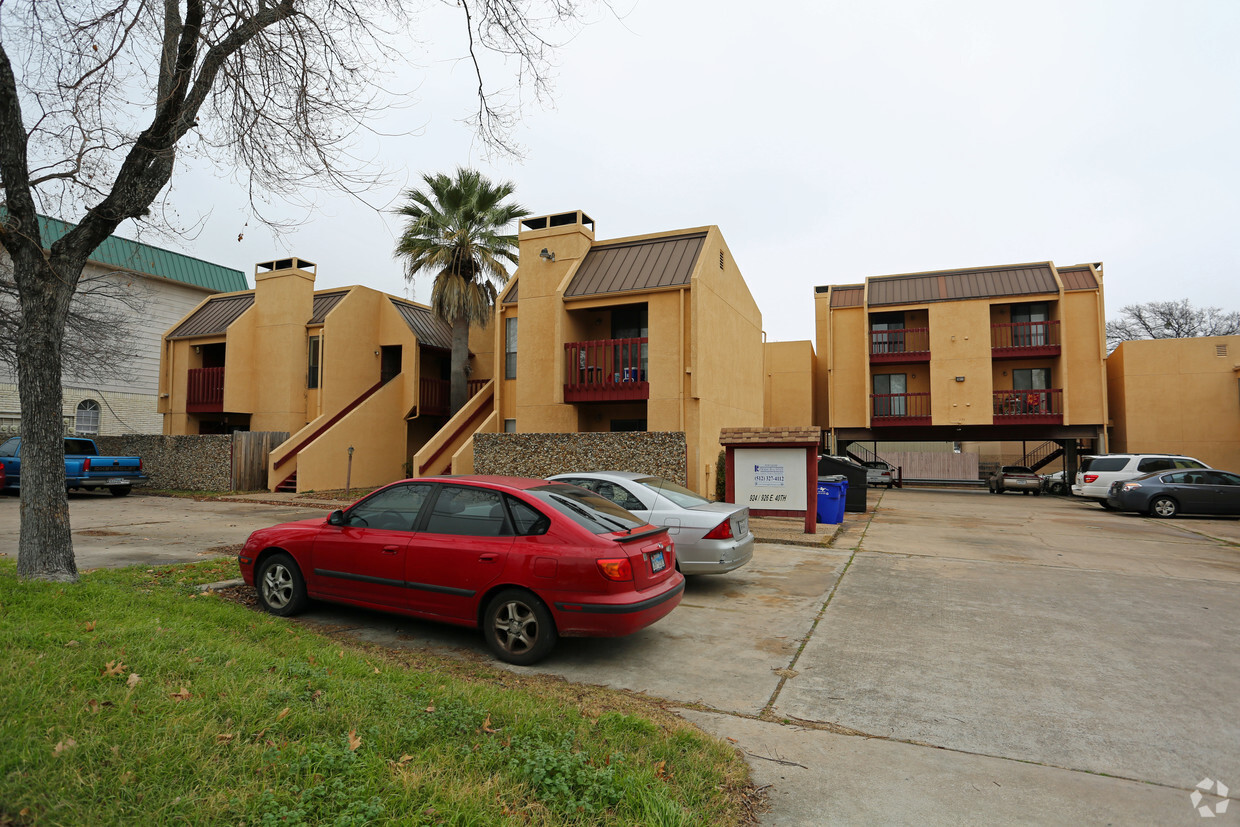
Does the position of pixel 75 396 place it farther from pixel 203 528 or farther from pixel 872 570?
pixel 872 570

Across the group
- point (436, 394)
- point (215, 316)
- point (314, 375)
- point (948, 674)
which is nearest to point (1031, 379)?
point (436, 394)

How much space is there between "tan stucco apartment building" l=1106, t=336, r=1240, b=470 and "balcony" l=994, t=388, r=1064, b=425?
2.49 m

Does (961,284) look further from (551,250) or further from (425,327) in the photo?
(425,327)

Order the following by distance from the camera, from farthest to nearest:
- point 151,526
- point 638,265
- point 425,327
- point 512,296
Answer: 1. point 425,327
2. point 512,296
3. point 638,265
4. point 151,526

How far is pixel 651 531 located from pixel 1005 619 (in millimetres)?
3957

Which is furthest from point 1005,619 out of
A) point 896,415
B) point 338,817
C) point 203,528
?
point 896,415

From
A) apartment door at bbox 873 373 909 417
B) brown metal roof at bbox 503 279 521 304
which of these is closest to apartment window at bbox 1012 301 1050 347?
apartment door at bbox 873 373 909 417

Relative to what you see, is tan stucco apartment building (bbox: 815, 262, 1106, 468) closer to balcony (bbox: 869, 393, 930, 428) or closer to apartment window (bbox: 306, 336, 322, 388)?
Answer: balcony (bbox: 869, 393, 930, 428)

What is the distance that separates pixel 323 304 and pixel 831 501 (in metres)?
20.3

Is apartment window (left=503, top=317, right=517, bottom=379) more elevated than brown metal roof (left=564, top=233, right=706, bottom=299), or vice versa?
brown metal roof (left=564, top=233, right=706, bottom=299)

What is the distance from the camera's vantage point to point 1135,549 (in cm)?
1135

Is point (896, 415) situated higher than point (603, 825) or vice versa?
point (896, 415)

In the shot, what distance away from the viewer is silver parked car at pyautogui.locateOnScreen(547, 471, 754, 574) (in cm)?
757

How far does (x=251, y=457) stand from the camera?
70.1ft
